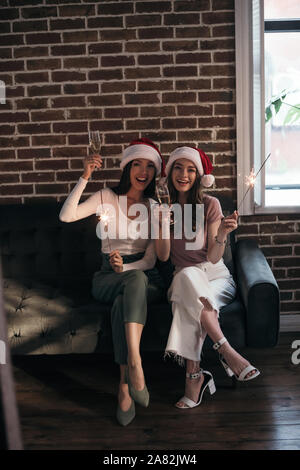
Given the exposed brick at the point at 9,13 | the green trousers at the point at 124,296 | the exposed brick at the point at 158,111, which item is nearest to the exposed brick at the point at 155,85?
the exposed brick at the point at 158,111

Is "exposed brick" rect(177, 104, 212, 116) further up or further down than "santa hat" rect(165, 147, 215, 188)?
further up

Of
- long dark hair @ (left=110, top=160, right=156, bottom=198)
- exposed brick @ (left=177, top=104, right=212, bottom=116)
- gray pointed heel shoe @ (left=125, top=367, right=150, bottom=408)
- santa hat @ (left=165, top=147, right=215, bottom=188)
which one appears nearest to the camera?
gray pointed heel shoe @ (left=125, top=367, right=150, bottom=408)

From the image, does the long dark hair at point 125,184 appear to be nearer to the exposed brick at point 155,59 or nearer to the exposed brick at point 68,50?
the exposed brick at point 155,59

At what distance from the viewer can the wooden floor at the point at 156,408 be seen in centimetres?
→ 189

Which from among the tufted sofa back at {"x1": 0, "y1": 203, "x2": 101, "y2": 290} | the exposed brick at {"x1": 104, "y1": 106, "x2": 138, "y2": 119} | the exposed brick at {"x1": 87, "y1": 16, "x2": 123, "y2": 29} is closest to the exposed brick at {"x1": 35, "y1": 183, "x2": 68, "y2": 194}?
the tufted sofa back at {"x1": 0, "y1": 203, "x2": 101, "y2": 290}

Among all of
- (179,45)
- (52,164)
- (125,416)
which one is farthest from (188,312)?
(179,45)

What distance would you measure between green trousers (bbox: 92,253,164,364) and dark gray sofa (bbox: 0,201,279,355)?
0.07m

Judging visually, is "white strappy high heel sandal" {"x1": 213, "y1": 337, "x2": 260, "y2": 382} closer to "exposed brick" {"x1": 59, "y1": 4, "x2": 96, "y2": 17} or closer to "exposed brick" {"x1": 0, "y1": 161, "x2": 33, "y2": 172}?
"exposed brick" {"x1": 0, "y1": 161, "x2": 33, "y2": 172}

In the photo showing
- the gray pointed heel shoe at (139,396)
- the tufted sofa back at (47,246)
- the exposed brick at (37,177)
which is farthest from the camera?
the exposed brick at (37,177)

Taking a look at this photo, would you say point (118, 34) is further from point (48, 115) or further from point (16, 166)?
point (16, 166)

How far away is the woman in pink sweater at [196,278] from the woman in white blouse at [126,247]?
116 mm

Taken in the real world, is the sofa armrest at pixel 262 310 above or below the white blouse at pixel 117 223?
below

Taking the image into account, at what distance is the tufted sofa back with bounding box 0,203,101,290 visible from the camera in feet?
8.99
